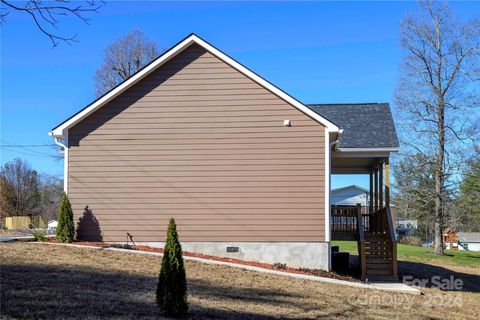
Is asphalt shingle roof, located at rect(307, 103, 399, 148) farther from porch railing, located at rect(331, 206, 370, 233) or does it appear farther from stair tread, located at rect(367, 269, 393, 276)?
stair tread, located at rect(367, 269, 393, 276)

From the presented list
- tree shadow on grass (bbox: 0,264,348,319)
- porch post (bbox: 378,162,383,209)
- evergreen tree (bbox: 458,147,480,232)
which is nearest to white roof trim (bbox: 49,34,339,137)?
porch post (bbox: 378,162,383,209)

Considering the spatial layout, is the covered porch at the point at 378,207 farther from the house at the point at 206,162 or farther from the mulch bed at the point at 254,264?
the mulch bed at the point at 254,264

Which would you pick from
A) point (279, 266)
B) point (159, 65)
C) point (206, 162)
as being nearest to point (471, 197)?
point (279, 266)

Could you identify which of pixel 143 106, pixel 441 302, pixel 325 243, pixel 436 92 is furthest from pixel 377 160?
pixel 436 92

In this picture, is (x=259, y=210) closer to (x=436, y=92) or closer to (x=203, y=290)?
(x=203, y=290)

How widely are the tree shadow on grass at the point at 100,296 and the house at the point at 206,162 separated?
416 cm

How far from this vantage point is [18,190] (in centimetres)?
4775

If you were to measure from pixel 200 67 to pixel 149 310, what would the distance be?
9411mm

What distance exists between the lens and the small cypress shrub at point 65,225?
48.6 feet

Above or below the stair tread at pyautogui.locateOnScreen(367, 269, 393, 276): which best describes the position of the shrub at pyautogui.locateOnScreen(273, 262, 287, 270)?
above

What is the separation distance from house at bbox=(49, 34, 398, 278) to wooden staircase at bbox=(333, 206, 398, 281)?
134 millimetres

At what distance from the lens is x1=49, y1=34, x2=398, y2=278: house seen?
14969 mm

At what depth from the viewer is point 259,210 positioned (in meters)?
15.0

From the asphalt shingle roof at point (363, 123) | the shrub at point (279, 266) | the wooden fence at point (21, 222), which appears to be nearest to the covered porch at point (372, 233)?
the asphalt shingle roof at point (363, 123)
